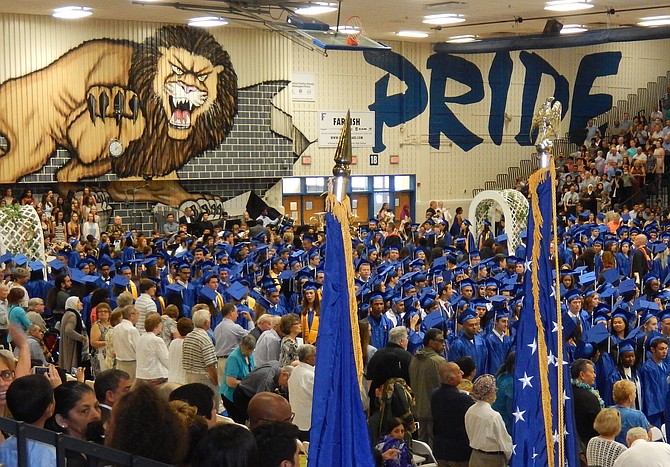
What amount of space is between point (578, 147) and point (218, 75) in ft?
43.7

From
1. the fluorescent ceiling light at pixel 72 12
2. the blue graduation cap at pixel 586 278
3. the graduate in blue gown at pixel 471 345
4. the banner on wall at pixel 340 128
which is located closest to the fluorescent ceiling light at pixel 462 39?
the banner on wall at pixel 340 128

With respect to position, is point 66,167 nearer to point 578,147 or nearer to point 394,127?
point 394,127

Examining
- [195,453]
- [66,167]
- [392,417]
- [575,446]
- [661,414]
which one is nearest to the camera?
[195,453]

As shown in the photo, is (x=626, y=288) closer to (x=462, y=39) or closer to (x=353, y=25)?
(x=353, y=25)

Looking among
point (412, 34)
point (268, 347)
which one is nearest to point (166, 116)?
point (412, 34)

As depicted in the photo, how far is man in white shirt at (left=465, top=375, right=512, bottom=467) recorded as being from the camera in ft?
25.0

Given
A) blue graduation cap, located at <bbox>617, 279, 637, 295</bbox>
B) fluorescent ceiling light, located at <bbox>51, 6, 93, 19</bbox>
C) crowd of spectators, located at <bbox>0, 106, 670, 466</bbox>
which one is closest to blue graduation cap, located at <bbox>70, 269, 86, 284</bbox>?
crowd of spectators, located at <bbox>0, 106, 670, 466</bbox>

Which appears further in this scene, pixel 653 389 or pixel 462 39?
pixel 462 39

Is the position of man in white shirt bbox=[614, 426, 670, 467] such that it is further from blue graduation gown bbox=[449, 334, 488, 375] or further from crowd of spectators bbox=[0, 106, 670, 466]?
blue graduation gown bbox=[449, 334, 488, 375]

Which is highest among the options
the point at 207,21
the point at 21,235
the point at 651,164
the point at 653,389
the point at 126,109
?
the point at 207,21

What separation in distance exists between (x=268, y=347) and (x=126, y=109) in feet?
58.1

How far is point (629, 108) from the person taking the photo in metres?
34.7

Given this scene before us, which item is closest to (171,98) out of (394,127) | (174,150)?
(174,150)

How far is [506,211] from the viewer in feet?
72.4
